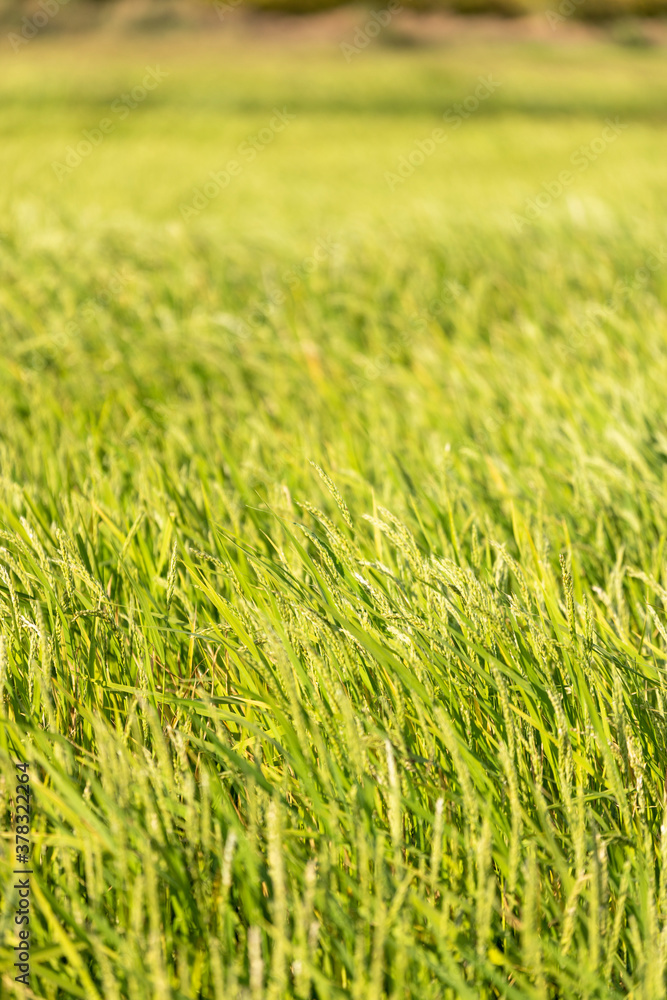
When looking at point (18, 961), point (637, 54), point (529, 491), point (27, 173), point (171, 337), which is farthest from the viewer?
point (637, 54)

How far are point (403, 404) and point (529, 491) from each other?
0.69m

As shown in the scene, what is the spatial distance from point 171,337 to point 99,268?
2.17 feet

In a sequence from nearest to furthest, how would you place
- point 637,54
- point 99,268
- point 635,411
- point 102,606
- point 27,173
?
point 102,606, point 635,411, point 99,268, point 27,173, point 637,54

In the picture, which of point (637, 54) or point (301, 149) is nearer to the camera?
point (301, 149)

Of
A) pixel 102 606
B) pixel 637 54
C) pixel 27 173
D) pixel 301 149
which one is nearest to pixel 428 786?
pixel 102 606

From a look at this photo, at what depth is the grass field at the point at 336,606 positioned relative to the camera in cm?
71

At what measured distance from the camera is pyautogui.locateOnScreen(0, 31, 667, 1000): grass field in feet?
2.33

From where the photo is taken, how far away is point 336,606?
3.39 feet

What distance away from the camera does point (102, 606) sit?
3.43 ft

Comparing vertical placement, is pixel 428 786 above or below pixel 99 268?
below

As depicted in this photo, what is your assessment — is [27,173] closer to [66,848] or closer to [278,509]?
[278,509]

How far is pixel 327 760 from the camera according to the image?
81 cm

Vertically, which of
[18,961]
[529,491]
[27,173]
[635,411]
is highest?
[27,173]

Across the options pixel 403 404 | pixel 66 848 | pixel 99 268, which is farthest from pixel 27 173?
pixel 66 848
